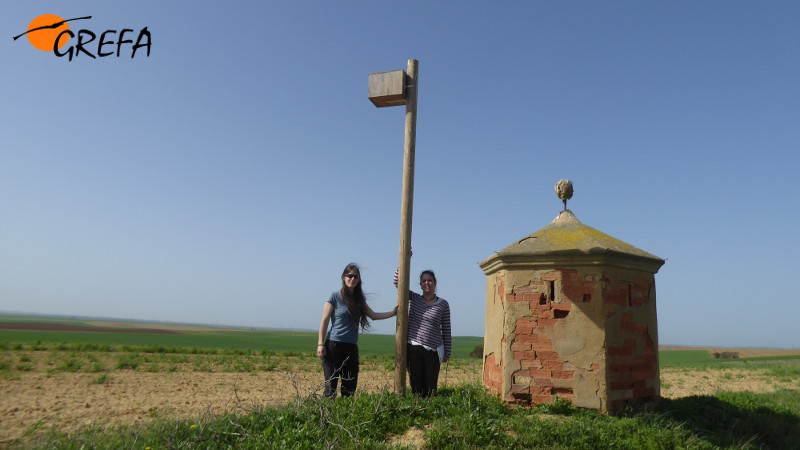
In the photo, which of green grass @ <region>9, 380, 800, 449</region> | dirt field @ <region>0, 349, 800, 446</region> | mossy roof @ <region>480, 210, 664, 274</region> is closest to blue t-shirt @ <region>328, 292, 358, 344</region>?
green grass @ <region>9, 380, 800, 449</region>

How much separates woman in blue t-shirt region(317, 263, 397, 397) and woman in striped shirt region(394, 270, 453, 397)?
1.15 ft

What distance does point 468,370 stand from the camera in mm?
16719

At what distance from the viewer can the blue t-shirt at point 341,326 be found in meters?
5.50

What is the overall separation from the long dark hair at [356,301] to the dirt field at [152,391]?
1.23 metres

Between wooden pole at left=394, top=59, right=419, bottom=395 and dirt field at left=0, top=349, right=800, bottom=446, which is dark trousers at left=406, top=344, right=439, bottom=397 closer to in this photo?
wooden pole at left=394, top=59, right=419, bottom=395

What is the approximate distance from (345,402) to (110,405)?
7.44 m

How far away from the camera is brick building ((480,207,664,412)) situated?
224 inches

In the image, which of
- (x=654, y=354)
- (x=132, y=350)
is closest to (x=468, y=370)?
(x=654, y=354)

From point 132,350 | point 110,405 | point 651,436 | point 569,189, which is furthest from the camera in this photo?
point 132,350

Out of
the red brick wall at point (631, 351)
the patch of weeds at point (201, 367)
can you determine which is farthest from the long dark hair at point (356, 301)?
the patch of weeds at point (201, 367)

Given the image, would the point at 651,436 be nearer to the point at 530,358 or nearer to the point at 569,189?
the point at 530,358

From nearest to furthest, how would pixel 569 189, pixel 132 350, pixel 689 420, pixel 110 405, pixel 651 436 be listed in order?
1. pixel 651 436
2. pixel 689 420
3. pixel 569 189
4. pixel 110 405
5. pixel 132 350

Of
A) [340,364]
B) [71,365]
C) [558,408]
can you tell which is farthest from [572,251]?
[71,365]

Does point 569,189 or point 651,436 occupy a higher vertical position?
point 569,189
